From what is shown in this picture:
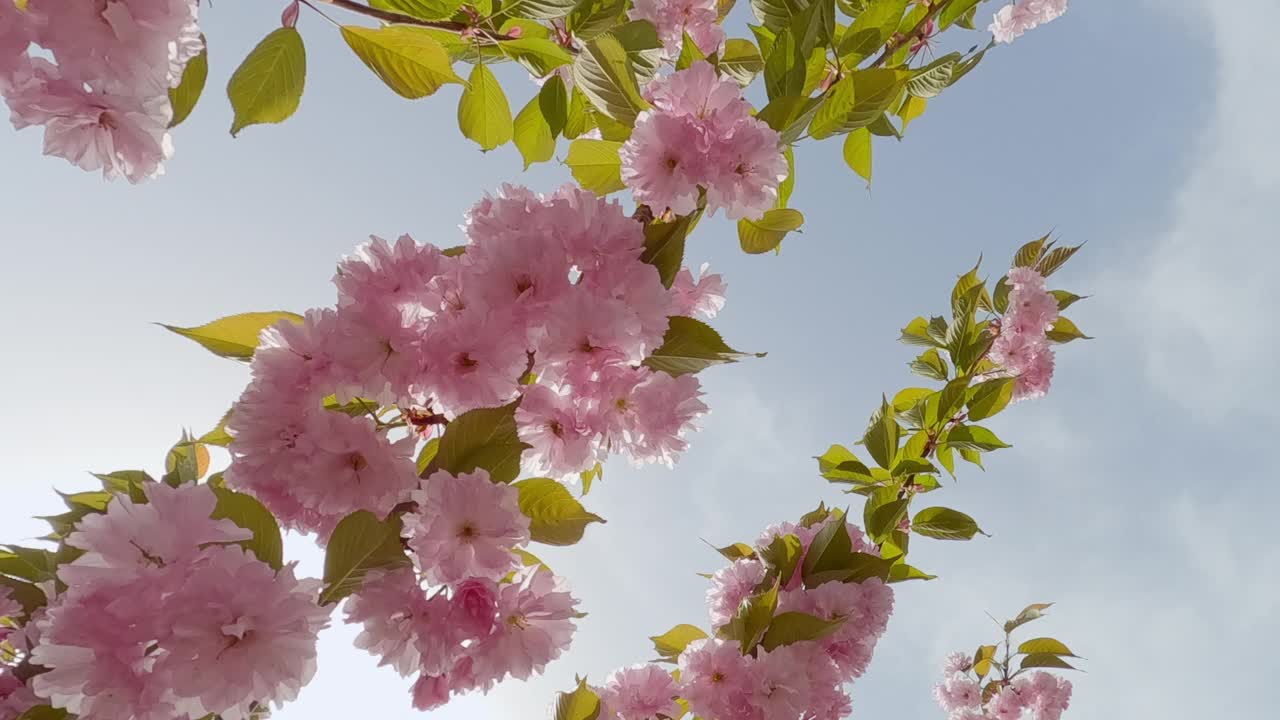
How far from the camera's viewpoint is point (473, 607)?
90 cm

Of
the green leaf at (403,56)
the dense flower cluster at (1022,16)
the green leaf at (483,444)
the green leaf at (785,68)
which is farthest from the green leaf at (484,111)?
the dense flower cluster at (1022,16)

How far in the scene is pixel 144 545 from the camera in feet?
2.41

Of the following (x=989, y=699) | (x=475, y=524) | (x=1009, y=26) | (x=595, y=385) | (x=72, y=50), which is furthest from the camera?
(x=989, y=699)

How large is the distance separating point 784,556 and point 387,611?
0.97 meters

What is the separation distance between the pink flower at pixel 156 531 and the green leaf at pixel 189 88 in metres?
0.60

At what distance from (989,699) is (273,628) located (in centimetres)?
395

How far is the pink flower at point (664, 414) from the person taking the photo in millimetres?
1046

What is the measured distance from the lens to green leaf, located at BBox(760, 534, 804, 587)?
1581mm

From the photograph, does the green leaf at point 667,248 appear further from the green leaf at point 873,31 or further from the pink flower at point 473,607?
the green leaf at point 873,31

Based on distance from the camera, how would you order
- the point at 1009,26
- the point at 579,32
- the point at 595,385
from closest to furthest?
1. the point at 595,385
2. the point at 579,32
3. the point at 1009,26

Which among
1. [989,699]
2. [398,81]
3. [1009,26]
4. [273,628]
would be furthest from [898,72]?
[989,699]

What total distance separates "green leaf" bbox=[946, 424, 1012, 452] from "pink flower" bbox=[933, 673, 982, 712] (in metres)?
2.95

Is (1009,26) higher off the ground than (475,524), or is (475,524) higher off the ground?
(1009,26)

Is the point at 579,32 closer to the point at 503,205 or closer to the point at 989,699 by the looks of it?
the point at 503,205
